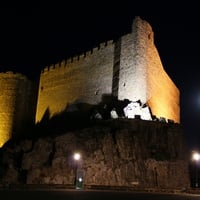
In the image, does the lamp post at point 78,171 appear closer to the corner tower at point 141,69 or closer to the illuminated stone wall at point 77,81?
the corner tower at point 141,69

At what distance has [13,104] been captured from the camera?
35094 mm

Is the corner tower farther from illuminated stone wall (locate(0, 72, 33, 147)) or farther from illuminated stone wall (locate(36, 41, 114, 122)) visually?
illuminated stone wall (locate(0, 72, 33, 147))

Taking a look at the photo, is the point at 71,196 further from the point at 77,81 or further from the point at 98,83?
the point at 77,81

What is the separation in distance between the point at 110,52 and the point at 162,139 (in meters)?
8.93

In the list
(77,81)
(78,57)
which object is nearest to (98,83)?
(77,81)

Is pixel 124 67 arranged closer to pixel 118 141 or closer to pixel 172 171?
pixel 118 141

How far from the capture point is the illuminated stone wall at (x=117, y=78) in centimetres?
2822

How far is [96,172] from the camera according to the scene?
75.5ft

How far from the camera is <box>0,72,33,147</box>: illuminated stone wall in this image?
1350 inches

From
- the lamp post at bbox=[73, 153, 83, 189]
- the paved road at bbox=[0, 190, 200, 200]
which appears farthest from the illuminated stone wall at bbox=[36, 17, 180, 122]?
the paved road at bbox=[0, 190, 200, 200]

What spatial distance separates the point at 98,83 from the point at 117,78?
2.30 metres

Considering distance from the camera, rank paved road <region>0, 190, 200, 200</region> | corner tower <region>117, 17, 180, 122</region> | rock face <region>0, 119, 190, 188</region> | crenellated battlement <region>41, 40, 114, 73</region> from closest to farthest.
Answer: paved road <region>0, 190, 200, 200</region>
rock face <region>0, 119, 190, 188</region>
corner tower <region>117, 17, 180, 122</region>
crenellated battlement <region>41, 40, 114, 73</region>

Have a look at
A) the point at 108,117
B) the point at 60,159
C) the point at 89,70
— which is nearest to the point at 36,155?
the point at 60,159

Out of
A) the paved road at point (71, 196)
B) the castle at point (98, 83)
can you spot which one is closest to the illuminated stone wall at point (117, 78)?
the castle at point (98, 83)
